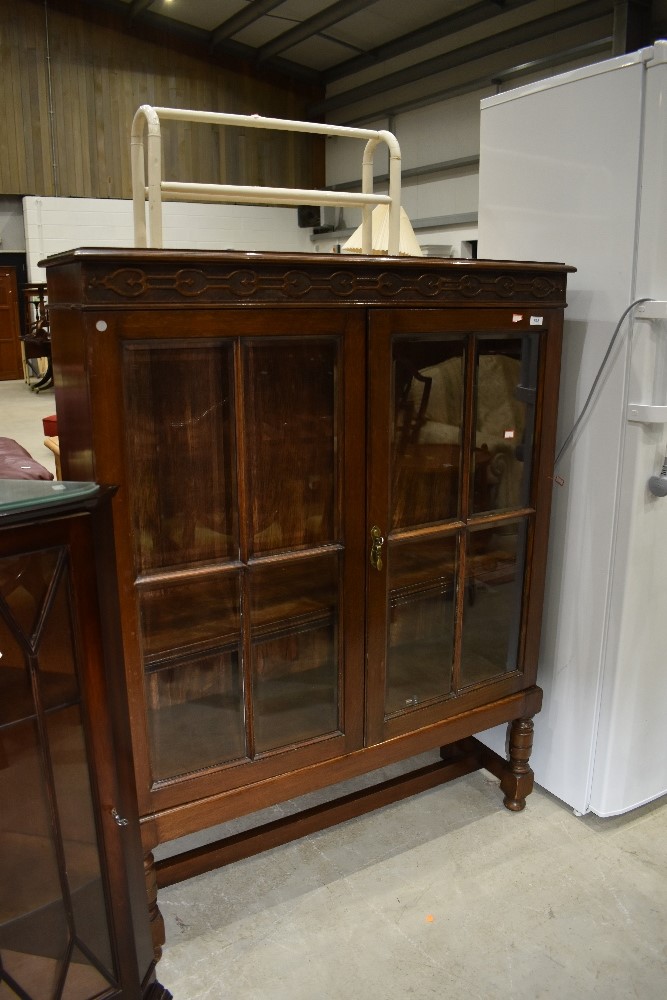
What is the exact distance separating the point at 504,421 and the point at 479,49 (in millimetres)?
7424

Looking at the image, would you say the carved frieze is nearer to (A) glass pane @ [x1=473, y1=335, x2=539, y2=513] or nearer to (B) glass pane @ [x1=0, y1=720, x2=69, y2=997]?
(A) glass pane @ [x1=473, y1=335, x2=539, y2=513]

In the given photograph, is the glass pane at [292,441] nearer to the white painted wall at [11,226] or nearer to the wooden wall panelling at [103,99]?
the wooden wall panelling at [103,99]

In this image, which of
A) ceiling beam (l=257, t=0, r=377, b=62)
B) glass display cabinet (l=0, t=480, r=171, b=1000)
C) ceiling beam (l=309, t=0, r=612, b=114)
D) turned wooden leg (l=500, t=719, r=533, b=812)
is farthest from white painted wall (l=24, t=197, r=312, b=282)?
glass display cabinet (l=0, t=480, r=171, b=1000)

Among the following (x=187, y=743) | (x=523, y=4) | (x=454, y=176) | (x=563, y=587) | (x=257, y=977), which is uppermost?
(x=523, y=4)

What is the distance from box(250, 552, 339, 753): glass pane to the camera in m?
1.65

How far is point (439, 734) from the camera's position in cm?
189

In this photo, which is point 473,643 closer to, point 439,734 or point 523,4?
point 439,734

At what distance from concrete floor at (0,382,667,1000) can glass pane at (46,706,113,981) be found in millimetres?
408

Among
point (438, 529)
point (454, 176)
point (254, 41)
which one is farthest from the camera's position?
point (254, 41)

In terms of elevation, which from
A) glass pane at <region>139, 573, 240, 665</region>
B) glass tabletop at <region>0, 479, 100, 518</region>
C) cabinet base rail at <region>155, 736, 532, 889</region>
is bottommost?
cabinet base rail at <region>155, 736, 532, 889</region>

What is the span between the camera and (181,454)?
1.48 metres

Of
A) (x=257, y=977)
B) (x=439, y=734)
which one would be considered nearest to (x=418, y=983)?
(x=257, y=977)

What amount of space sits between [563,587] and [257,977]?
46.7 inches

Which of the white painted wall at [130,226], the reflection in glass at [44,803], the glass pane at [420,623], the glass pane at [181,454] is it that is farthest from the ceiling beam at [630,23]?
the reflection in glass at [44,803]
